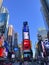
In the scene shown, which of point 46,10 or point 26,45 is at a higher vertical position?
point 46,10

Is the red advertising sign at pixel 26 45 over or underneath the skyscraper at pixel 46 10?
underneath

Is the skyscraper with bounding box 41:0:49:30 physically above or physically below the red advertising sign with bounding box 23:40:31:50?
above

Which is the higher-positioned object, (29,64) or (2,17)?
(2,17)

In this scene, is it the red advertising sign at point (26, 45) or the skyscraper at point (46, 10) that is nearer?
the red advertising sign at point (26, 45)

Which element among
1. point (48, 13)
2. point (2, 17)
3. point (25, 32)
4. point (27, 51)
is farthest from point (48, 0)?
point (27, 51)

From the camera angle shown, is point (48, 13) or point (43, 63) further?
point (48, 13)

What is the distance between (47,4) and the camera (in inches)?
1077

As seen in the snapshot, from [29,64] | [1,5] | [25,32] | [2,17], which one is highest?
[1,5]

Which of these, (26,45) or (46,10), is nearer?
(26,45)

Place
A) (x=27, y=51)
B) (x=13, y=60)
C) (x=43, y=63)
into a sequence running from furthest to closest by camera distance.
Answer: (x=27, y=51), (x=43, y=63), (x=13, y=60)

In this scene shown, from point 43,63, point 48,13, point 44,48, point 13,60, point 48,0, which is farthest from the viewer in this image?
point 48,0

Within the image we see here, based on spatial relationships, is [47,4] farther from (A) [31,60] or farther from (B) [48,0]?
(A) [31,60]

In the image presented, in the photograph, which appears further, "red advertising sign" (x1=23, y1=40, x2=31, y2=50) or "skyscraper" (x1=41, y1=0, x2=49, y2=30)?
"skyscraper" (x1=41, y1=0, x2=49, y2=30)

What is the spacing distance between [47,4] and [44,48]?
37.6ft
